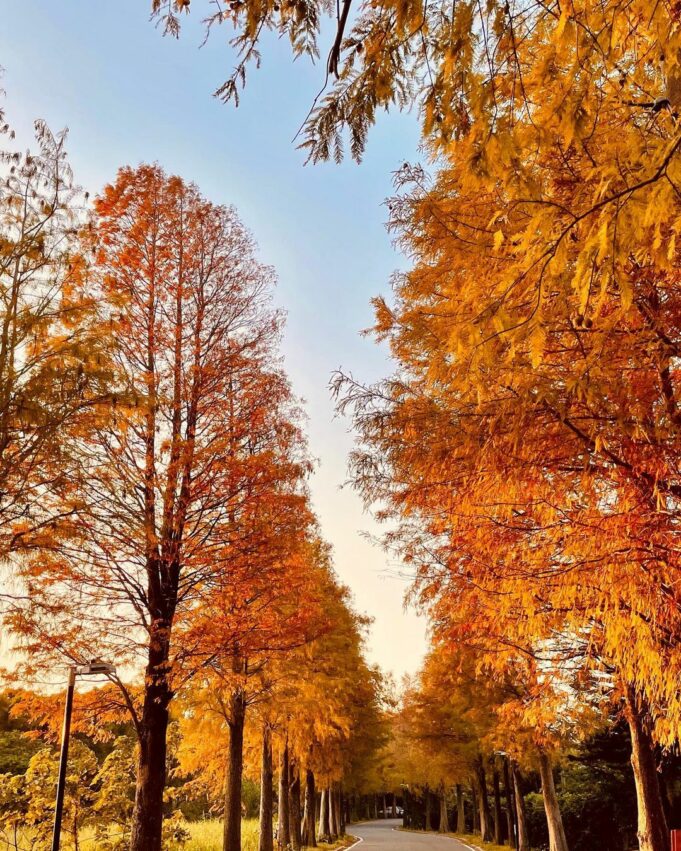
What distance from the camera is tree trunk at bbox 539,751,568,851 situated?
49.9 feet

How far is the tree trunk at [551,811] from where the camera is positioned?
15219 mm

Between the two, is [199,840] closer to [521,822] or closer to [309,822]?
[309,822]

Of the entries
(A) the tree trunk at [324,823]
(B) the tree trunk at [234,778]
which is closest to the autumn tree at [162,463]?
(B) the tree trunk at [234,778]

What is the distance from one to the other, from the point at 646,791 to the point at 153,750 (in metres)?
6.80

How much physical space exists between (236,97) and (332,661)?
13.3m

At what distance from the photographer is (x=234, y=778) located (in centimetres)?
1221

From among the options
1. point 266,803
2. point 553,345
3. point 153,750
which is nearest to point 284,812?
point 266,803

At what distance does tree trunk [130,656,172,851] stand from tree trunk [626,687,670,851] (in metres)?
6.08

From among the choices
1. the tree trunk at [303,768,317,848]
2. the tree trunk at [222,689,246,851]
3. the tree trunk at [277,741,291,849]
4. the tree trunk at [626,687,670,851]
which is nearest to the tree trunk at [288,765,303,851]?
the tree trunk at [277,741,291,849]

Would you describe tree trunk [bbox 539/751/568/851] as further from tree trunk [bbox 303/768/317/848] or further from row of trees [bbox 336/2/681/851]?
row of trees [bbox 336/2/681/851]

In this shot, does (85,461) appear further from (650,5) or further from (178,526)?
(650,5)

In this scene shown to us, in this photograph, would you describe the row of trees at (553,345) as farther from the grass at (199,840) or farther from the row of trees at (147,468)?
the grass at (199,840)

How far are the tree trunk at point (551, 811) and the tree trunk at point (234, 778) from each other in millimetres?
8249

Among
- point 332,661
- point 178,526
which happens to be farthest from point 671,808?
point 178,526
